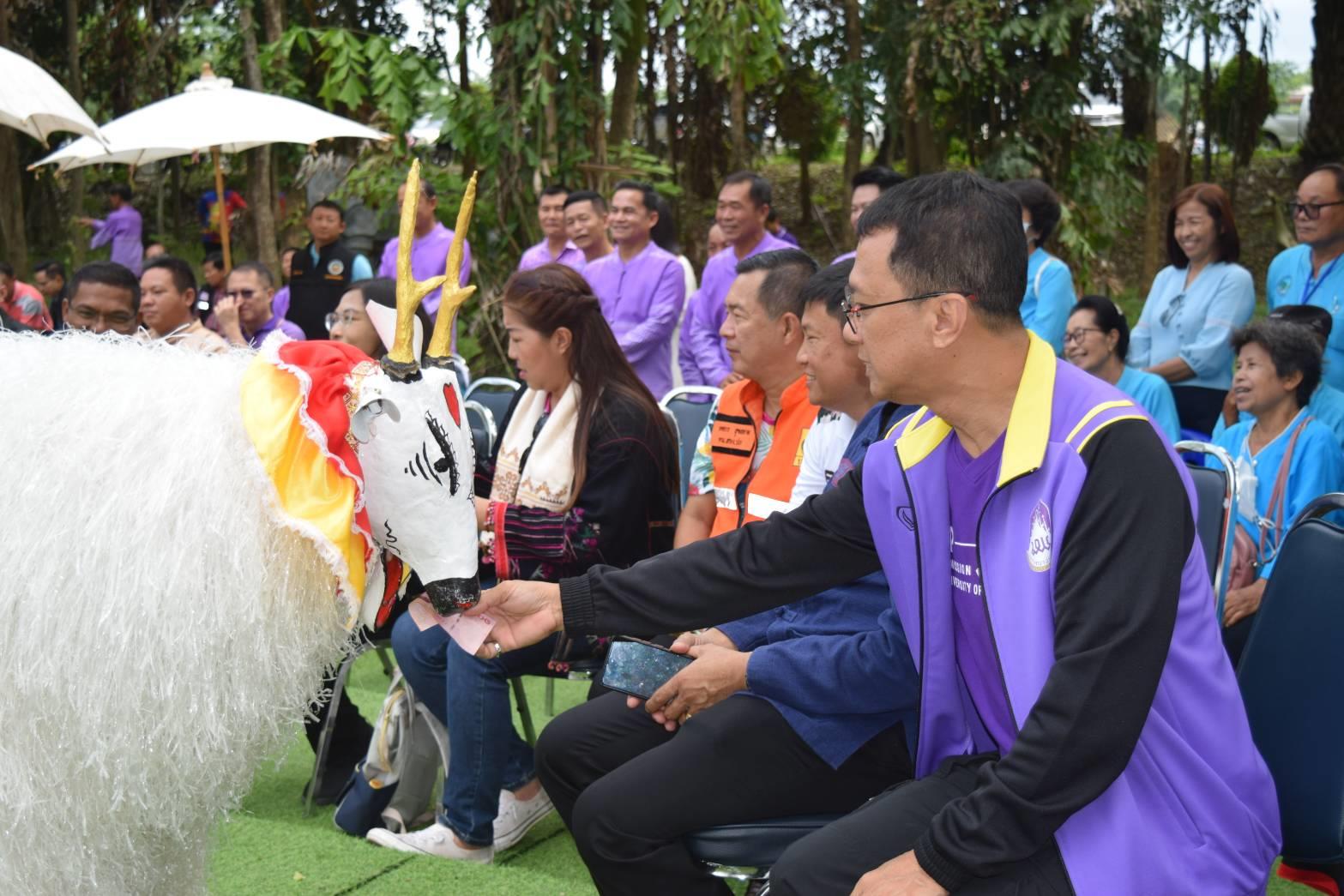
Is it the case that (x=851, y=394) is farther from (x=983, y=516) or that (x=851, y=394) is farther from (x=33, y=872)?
(x=33, y=872)

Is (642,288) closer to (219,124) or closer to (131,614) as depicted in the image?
(219,124)

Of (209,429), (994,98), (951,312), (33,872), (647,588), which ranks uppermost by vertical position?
(994,98)

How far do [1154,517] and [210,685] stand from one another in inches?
55.1

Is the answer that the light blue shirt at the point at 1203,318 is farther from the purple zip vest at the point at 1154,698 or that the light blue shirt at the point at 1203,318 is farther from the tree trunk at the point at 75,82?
the tree trunk at the point at 75,82

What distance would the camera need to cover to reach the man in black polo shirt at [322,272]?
6863mm

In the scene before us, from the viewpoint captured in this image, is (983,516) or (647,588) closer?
(983,516)

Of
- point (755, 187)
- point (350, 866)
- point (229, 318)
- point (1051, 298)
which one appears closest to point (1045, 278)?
point (1051, 298)

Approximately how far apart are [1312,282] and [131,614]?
4.30 m

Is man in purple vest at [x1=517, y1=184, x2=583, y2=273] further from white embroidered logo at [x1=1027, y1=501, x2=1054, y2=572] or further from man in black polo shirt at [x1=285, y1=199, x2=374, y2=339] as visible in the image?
white embroidered logo at [x1=1027, y1=501, x2=1054, y2=572]

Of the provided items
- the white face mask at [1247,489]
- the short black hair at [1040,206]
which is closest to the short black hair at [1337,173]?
the short black hair at [1040,206]

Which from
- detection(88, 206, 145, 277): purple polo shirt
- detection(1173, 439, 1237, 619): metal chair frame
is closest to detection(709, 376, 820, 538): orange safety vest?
detection(1173, 439, 1237, 619): metal chair frame

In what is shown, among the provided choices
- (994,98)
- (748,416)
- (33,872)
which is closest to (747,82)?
(994,98)

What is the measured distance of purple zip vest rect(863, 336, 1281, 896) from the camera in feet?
5.59

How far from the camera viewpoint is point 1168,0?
29.2ft
